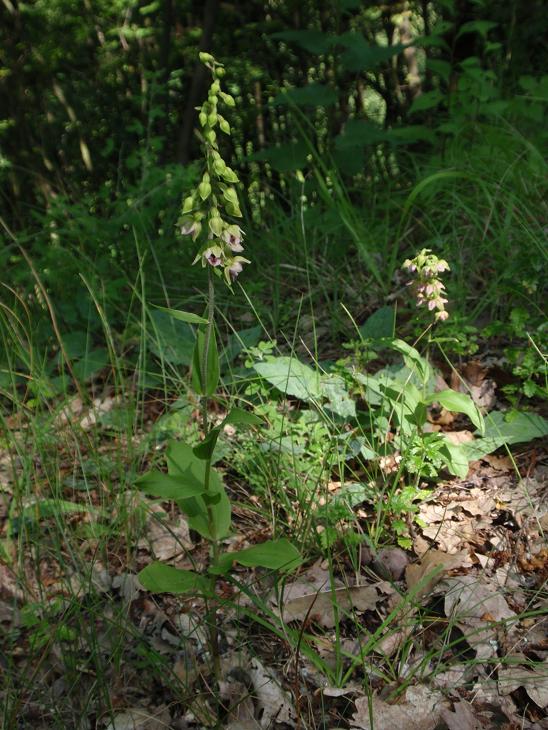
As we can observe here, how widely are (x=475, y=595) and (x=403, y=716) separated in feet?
1.18

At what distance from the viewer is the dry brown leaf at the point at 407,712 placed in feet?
4.81

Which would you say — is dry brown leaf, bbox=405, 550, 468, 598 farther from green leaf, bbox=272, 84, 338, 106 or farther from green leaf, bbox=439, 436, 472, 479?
green leaf, bbox=272, 84, 338, 106

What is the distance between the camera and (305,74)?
5.64 meters

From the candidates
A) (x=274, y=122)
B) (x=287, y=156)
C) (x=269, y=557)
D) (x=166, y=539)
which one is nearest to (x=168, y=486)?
(x=269, y=557)

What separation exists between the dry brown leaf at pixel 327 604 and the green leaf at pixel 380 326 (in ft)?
3.24

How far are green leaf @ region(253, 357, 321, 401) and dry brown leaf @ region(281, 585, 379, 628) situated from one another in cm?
61

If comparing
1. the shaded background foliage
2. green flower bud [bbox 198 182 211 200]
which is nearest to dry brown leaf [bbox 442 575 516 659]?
green flower bud [bbox 198 182 211 200]

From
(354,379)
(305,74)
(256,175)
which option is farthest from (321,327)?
(305,74)

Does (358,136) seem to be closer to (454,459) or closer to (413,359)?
(413,359)

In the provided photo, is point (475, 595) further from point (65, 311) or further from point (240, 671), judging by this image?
point (65, 311)

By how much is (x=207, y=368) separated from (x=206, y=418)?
4.6 inches

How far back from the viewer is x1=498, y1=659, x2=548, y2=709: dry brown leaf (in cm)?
148

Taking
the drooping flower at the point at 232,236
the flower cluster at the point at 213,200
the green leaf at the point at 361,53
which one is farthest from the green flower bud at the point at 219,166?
the green leaf at the point at 361,53

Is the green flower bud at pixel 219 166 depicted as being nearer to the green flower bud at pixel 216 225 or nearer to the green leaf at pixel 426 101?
the green flower bud at pixel 216 225
